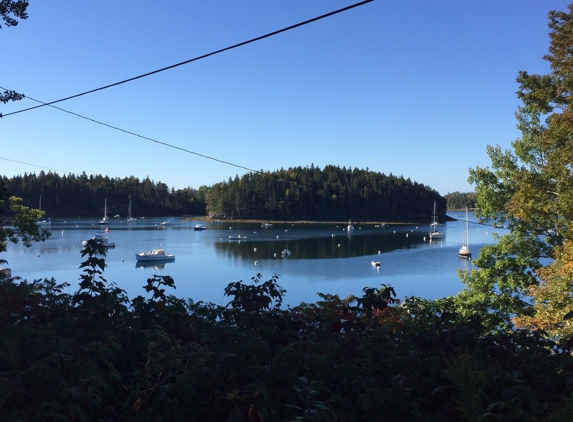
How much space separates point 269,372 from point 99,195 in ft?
492

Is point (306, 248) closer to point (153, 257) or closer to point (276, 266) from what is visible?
point (276, 266)

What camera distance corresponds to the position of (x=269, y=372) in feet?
9.23

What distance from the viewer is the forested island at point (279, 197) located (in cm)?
12962

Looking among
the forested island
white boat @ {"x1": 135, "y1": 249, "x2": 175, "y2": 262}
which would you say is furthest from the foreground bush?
the forested island

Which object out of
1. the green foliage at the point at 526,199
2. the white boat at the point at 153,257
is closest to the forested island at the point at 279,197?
the white boat at the point at 153,257

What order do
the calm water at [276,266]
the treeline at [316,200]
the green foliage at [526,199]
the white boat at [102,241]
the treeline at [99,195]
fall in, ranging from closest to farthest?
the white boat at [102,241]
the green foliage at [526,199]
the calm water at [276,266]
the treeline at [99,195]
the treeline at [316,200]

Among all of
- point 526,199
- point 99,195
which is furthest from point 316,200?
point 526,199

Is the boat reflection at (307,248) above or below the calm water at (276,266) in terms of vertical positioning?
above

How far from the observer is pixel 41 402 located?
2539mm

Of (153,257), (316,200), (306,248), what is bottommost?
(153,257)

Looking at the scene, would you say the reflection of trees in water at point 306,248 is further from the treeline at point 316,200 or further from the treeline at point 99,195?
the treeline at point 99,195

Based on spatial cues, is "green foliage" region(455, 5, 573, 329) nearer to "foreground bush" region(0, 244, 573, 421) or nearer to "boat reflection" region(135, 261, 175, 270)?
"foreground bush" region(0, 244, 573, 421)

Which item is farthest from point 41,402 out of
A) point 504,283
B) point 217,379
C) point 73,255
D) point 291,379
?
point 73,255

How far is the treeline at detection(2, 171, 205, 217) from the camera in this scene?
124 meters
